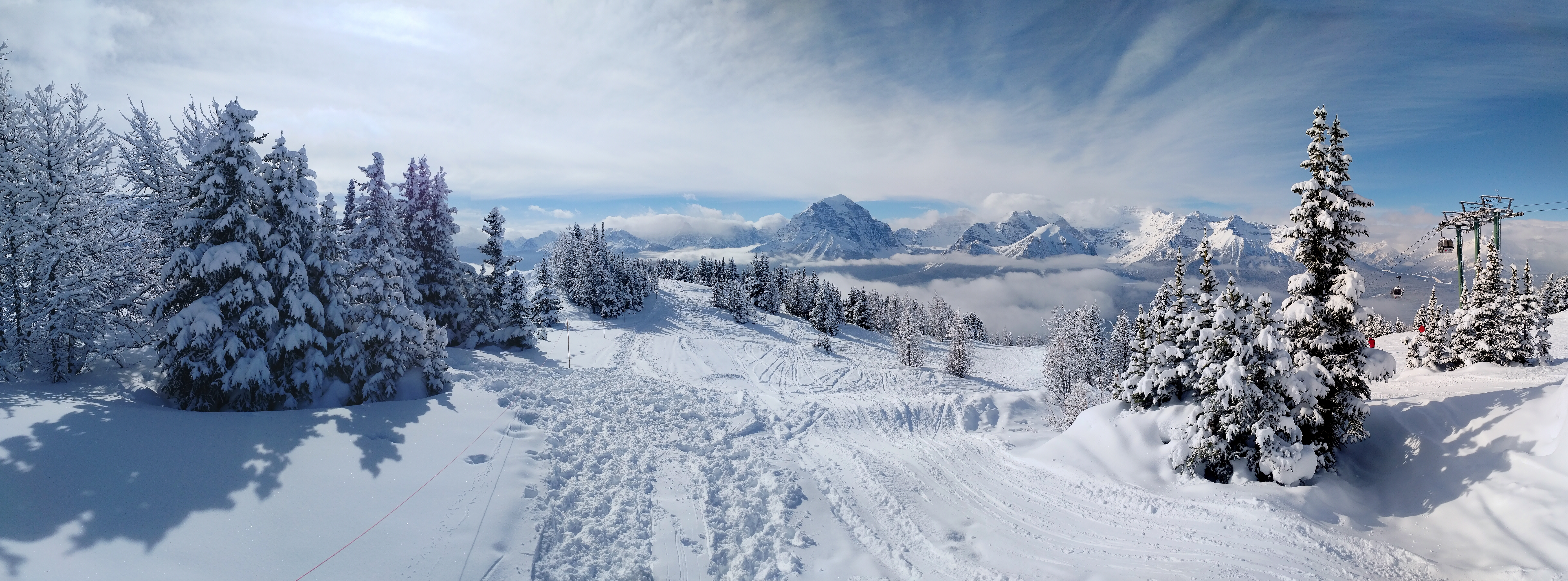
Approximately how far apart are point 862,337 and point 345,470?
71890mm

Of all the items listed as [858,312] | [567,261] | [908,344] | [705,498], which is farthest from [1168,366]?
[567,261]

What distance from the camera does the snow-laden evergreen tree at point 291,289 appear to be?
1387 cm

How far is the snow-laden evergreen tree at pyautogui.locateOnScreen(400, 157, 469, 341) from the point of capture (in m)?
27.3

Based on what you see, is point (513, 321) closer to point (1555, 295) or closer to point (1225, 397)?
point (1225, 397)

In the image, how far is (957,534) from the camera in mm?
11305

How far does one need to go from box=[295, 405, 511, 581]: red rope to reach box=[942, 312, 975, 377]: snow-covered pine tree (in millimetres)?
41494

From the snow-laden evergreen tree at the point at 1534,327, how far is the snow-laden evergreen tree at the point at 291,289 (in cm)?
4611

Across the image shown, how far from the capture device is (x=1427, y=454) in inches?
505

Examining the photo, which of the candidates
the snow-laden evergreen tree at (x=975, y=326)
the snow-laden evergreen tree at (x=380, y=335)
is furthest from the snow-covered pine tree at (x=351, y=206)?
the snow-laden evergreen tree at (x=975, y=326)

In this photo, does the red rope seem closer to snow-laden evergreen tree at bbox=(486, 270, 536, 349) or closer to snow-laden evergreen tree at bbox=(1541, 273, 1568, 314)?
snow-laden evergreen tree at bbox=(486, 270, 536, 349)

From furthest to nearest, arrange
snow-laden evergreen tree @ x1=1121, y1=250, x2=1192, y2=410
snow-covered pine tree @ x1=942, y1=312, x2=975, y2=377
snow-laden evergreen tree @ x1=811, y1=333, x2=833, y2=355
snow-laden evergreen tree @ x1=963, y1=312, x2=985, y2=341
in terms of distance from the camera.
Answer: snow-laden evergreen tree @ x1=963, y1=312, x2=985, y2=341 → snow-laden evergreen tree @ x1=811, y1=333, x2=833, y2=355 → snow-covered pine tree @ x1=942, y1=312, x2=975, y2=377 → snow-laden evergreen tree @ x1=1121, y1=250, x2=1192, y2=410

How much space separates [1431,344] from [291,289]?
5086 cm

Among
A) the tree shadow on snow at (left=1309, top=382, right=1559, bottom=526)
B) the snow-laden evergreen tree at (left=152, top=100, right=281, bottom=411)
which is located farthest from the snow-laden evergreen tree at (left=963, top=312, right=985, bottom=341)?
the snow-laden evergreen tree at (left=152, top=100, right=281, bottom=411)

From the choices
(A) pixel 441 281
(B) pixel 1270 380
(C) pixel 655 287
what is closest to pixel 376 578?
(B) pixel 1270 380
